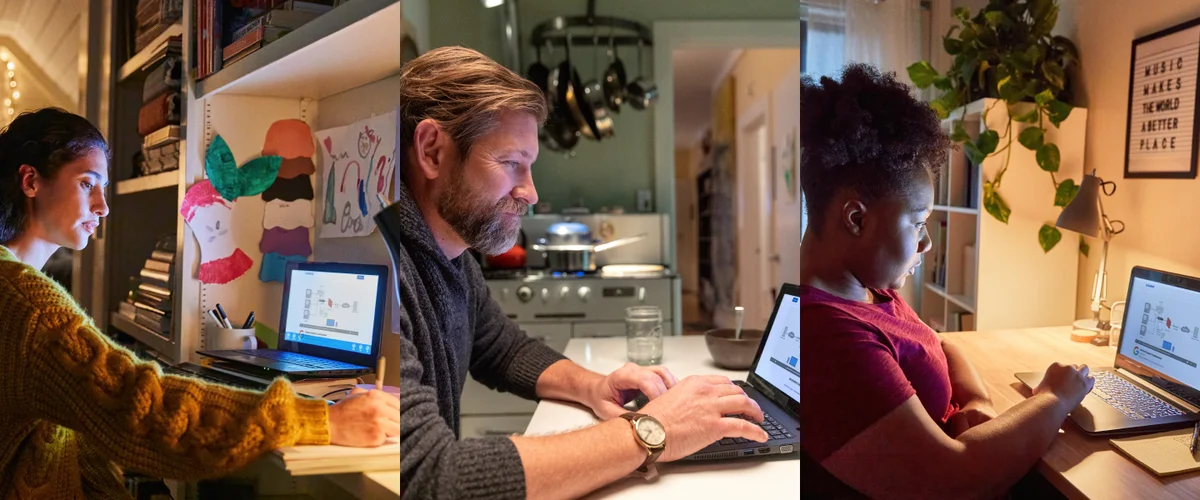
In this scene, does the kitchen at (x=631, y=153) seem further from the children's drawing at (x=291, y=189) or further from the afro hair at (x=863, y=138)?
the children's drawing at (x=291, y=189)

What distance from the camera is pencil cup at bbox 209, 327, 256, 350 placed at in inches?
26.7

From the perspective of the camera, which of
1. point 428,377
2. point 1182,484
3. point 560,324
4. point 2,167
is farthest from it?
point 560,324

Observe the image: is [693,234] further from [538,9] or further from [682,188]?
[538,9]

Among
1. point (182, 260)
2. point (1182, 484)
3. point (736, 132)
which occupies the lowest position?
point (1182, 484)

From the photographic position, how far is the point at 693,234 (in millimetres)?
672

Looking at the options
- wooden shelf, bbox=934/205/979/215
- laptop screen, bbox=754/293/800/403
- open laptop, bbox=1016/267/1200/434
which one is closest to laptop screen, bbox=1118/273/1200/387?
open laptop, bbox=1016/267/1200/434

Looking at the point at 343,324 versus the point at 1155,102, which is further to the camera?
the point at 343,324

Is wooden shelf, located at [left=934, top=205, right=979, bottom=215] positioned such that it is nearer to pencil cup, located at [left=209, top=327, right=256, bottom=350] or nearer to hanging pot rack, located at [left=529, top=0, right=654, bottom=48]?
hanging pot rack, located at [left=529, top=0, right=654, bottom=48]

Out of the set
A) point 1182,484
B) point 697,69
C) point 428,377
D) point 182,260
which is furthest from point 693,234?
point 182,260

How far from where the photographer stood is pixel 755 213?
0.63 metres

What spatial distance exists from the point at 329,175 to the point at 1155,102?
2.09ft

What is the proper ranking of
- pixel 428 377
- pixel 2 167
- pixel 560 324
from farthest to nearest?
1. pixel 560 324
2. pixel 2 167
3. pixel 428 377

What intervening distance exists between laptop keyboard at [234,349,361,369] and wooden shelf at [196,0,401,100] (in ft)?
0.76

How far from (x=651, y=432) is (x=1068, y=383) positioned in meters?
0.34
